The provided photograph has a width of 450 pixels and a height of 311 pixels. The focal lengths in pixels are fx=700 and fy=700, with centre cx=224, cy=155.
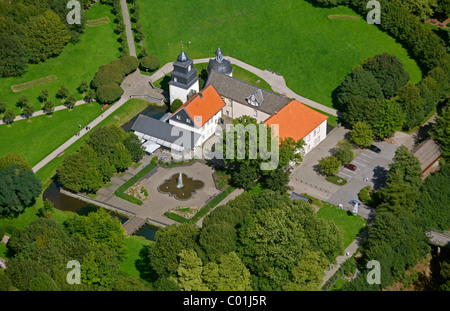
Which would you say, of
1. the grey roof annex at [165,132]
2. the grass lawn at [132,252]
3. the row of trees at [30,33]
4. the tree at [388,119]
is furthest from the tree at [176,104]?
the tree at [388,119]

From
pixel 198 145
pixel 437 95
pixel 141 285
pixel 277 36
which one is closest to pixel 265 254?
pixel 141 285

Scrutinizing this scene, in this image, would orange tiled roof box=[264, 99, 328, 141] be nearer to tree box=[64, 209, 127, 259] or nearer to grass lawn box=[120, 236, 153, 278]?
grass lawn box=[120, 236, 153, 278]

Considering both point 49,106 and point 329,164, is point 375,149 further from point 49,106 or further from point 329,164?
point 49,106

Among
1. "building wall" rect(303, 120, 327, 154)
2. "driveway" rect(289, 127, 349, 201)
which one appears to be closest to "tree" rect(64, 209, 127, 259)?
"driveway" rect(289, 127, 349, 201)

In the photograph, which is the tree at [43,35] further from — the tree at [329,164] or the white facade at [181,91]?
the tree at [329,164]

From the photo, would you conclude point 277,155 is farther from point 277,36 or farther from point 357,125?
point 277,36

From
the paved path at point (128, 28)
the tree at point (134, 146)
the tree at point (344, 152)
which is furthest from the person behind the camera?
the paved path at point (128, 28)
